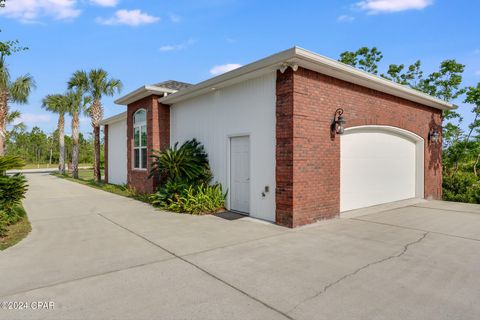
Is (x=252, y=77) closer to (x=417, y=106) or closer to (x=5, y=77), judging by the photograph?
(x=417, y=106)

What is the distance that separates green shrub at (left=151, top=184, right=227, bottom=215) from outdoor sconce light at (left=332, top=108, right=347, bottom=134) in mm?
3611

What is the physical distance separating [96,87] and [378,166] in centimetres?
1615

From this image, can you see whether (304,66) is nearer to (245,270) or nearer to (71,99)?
(245,270)

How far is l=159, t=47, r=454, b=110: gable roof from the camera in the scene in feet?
20.4

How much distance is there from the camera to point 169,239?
5609 mm

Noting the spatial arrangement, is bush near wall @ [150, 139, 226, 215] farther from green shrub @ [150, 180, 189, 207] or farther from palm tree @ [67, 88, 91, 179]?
palm tree @ [67, 88, 91, 179]

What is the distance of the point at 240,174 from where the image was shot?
8.21 m

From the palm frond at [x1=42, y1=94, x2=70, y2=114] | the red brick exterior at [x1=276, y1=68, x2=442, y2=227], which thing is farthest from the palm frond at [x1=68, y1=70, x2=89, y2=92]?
the red brick exterior at [x1=276, y1=68, x2=442, y2=227]

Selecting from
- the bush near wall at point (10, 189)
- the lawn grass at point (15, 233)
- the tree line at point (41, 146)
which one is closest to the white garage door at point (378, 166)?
the lawn grass at point (15, 233)

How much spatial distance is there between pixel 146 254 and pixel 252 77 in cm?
495

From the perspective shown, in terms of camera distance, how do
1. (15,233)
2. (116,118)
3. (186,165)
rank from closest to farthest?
(15,233), (186,165), (116,118)

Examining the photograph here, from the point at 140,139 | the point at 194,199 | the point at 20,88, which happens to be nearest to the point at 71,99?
the point at 20,88

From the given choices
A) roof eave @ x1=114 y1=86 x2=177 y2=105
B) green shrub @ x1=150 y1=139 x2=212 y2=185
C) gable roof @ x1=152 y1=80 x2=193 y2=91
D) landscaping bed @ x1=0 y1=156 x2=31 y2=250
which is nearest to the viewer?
landscaping bed @ x1=0 y1=156 x2=31 y2=250

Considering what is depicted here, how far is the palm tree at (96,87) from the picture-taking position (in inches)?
678
